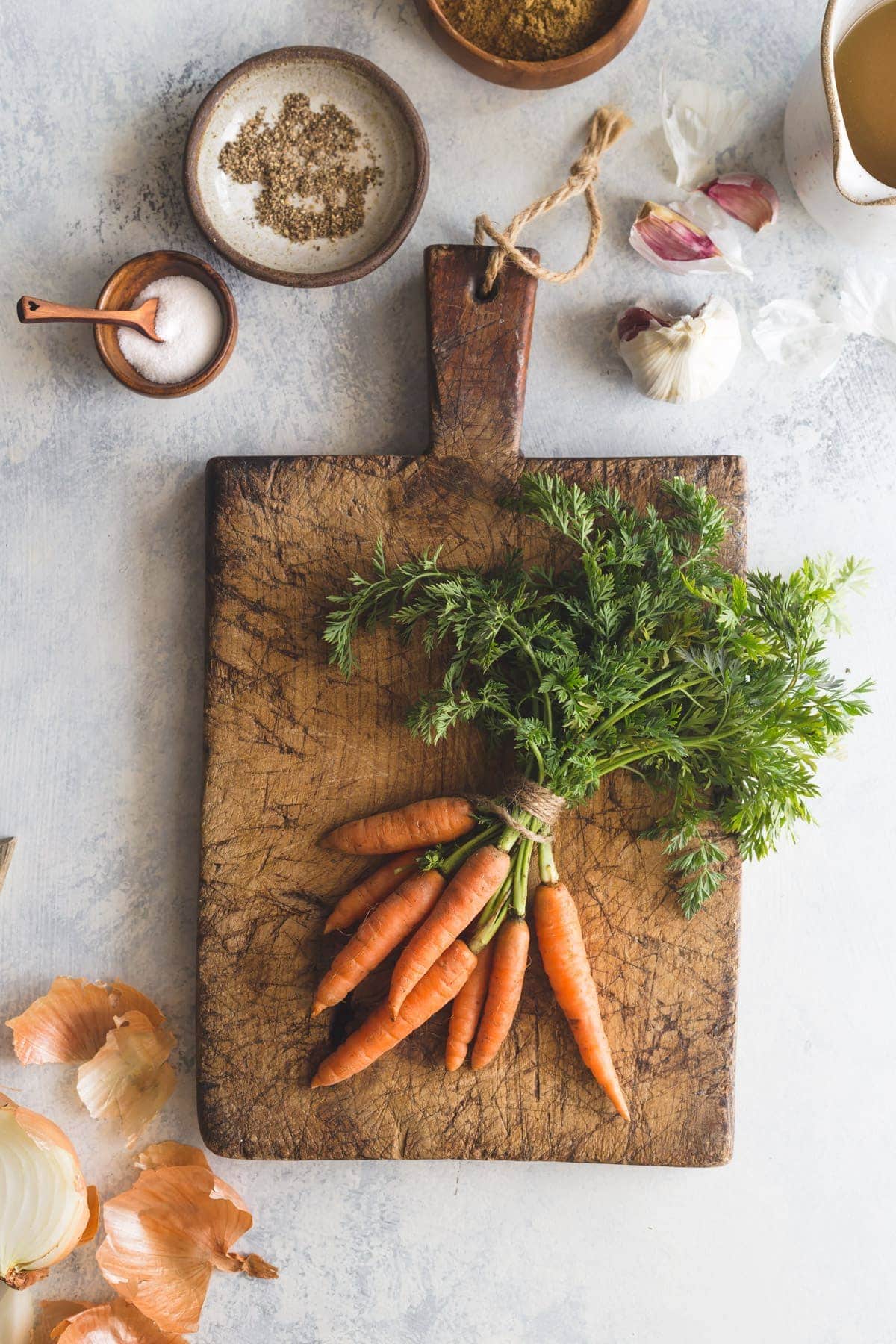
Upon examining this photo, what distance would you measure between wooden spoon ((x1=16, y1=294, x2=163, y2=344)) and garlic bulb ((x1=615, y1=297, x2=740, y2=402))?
2.38 ft

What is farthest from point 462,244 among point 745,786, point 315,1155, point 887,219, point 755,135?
point 315,1155

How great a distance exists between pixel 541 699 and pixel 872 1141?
0.95 meters

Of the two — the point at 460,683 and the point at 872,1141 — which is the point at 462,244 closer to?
the point at 460,683

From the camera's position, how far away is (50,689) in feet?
5.22

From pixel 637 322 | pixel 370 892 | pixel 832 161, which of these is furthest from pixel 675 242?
pixel 370 892

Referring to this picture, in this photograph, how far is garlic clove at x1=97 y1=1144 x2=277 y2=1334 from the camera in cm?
149

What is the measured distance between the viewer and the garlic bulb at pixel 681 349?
1494mm

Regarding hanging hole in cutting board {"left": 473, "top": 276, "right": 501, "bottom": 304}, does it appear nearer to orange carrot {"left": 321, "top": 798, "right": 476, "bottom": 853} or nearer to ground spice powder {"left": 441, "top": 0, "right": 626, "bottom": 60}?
ground spice powder {"left": 441, "top": 0, "right": 626, "bottom": 60}

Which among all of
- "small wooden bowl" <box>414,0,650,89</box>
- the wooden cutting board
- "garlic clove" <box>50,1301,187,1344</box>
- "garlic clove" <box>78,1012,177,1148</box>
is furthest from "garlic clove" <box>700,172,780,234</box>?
"garlic clove" <box>50,1301,187,1344</box>

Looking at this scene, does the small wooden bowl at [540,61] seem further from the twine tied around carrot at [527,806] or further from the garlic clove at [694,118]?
the twine tied around carrot at [527,806]

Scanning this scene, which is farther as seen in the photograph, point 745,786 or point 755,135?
point 755,135

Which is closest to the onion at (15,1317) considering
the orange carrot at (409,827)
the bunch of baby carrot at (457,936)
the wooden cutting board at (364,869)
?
the wooden cutting board at (364,869)

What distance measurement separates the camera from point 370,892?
1475 millimetres

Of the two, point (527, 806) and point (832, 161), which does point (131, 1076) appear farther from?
point (832, 161)
